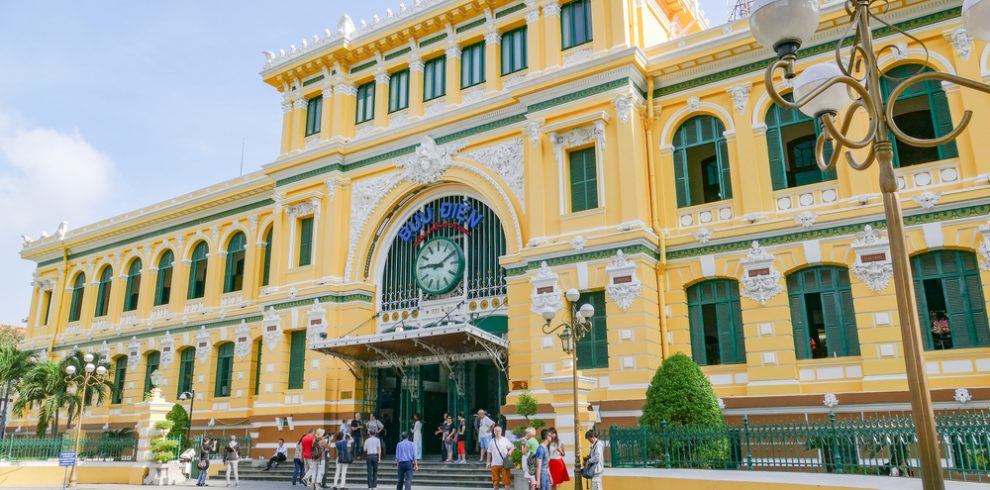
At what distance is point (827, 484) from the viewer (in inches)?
420

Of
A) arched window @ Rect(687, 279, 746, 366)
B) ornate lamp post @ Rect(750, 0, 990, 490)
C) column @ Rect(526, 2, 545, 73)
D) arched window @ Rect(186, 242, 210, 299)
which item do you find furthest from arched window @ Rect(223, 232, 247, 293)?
ornate lamp post @ Rect(750, 0, 990, 490)

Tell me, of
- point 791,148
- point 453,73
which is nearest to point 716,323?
point 791,148

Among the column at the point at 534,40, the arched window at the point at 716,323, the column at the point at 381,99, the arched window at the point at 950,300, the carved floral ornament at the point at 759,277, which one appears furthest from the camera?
the column at the point at 381,99

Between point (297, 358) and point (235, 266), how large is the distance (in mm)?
8135

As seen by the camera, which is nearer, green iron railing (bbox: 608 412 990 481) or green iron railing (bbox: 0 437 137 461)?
green iron railing (bbox: 608 412 990 481)

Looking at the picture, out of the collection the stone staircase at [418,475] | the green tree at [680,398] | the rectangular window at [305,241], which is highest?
the rectangular window at [305,241]

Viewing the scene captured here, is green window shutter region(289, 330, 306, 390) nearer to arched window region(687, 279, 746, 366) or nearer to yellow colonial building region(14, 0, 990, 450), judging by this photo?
yellow colonial building region(14, 0, 990, 450)

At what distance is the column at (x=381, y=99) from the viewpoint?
26.9m

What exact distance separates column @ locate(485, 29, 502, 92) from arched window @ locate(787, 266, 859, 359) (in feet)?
37.4

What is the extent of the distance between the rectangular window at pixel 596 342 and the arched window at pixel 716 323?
245cm

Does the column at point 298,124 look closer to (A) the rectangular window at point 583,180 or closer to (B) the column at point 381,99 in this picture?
(B) the column at point 381,99

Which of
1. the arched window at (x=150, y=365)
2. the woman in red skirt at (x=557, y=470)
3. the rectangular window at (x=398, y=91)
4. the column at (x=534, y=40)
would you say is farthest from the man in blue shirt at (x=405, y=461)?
the arched window at (x=150, y=365)

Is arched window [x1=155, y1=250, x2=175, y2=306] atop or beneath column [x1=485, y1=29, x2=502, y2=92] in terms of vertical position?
beneath

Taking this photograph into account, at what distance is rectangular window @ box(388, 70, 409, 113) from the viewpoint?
26750 millimetres
